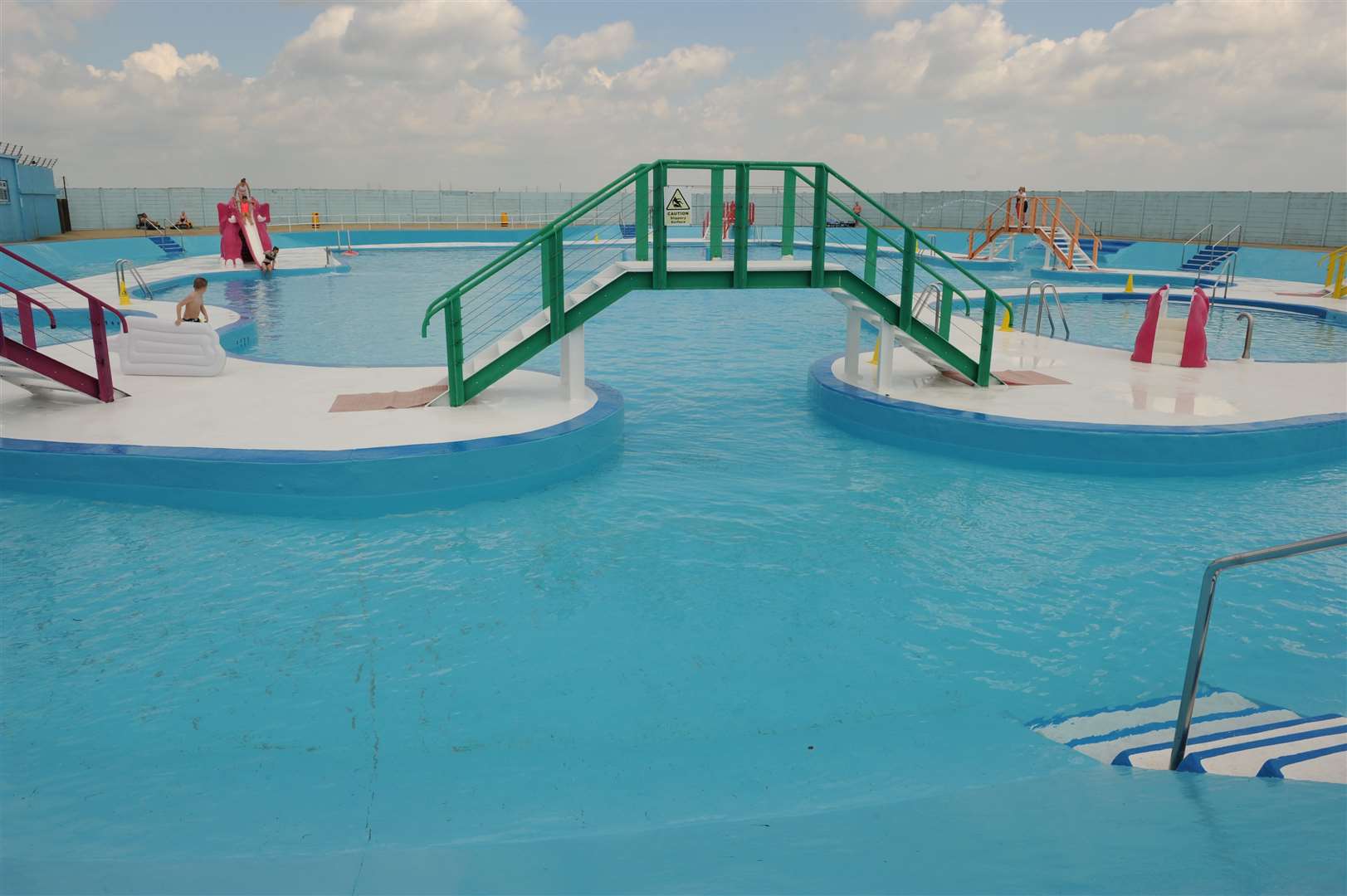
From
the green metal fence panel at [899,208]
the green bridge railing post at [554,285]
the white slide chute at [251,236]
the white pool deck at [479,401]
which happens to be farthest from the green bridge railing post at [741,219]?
the white slide chute at [251,236]

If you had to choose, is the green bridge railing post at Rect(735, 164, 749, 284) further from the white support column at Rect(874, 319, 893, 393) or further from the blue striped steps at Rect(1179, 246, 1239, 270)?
the blue striped steps at Rect(1179, 246, 1239, 270)

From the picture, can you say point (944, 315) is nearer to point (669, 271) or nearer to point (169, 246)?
point (669, 271)

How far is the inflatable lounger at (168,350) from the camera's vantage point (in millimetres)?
11203

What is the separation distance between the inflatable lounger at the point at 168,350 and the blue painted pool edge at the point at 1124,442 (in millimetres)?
8646

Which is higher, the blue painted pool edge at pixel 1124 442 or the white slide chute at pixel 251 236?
the white slide chute at pixel 251 236

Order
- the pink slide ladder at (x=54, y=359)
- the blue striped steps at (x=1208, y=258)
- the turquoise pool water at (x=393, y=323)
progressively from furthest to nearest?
the blue striped steps at (x=1208, y=258) < the turquoise pool water at (x=393, y=323) < the pink slide ladder at (x=54, y=359)

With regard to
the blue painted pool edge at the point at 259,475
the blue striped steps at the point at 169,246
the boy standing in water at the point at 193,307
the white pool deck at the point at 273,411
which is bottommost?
the blue painted pool edge at the point at 259,475

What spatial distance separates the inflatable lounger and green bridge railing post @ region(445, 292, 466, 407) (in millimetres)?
3658

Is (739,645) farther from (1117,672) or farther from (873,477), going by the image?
(873,477)

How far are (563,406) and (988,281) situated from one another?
2170 centimetres

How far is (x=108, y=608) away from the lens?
6047 mm

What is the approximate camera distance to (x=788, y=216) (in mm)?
10633

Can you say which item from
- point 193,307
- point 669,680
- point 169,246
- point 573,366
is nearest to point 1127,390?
point 573,366

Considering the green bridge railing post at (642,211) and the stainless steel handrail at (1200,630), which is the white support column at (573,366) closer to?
the green bridge railing post at (642,211)
